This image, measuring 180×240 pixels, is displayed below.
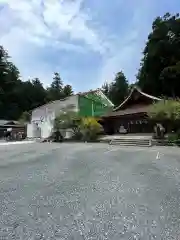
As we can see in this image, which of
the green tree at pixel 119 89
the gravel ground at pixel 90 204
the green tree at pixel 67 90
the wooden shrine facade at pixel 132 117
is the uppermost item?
the green tree at pixel 67 90

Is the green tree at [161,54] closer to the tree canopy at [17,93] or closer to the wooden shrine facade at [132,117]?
the wooden shrine facade at [132,117]

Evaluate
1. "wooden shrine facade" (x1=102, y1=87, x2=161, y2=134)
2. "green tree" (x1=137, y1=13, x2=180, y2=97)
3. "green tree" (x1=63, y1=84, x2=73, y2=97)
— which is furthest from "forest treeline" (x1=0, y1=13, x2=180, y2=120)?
"green tree" (x1=63, y1=84, x2=73, y2=97)

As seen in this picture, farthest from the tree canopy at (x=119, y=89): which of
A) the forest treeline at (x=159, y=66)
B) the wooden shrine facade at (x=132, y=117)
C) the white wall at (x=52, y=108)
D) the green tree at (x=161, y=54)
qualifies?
the wooden shrine facade at (x=132, y=117)

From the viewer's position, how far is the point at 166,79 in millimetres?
40656

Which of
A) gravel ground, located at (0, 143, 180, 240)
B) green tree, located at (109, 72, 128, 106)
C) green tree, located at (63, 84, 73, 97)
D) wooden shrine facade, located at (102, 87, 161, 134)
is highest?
green tree, located at (63, 84, 73, 97)

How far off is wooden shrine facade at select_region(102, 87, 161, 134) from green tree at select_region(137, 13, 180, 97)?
8.79 meters

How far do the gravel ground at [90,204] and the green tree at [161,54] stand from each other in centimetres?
3408

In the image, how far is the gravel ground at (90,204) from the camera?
464cm

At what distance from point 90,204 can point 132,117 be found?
26518 mm

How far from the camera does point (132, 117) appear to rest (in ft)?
106

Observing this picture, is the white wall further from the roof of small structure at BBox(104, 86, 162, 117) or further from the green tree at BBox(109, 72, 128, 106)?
the green tree at BBox(109, 72, 128, 106)

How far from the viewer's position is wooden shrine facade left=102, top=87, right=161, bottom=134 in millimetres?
31033

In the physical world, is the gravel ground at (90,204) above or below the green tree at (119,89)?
below

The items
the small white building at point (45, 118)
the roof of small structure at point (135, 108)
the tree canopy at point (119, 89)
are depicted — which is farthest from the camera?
the tree canopy at point (119, 89)
